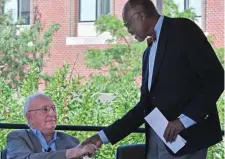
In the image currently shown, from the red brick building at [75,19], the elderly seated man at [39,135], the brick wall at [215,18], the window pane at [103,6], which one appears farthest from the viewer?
the window pane at [103,6]

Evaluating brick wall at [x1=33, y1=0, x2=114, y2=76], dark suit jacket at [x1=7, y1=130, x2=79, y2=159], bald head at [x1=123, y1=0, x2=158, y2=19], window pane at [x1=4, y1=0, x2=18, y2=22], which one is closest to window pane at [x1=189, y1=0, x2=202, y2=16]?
brick wall at [x1=33, y1=0, x2=114, y2=76]

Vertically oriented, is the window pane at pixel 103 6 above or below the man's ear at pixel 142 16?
above

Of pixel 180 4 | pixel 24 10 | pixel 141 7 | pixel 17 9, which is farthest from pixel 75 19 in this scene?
pixel 141 7

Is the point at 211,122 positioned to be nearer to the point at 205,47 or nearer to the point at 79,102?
the point at 205,47

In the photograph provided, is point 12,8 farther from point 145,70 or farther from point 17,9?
point 145,70

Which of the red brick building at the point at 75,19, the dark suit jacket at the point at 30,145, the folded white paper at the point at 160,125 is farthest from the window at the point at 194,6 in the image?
the folded white paper at the point at 160,125

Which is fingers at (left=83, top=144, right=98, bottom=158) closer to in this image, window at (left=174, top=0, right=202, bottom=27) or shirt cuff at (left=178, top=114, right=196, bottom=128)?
shirt cuff at (left=178, top=114, right=196, bottom=128)

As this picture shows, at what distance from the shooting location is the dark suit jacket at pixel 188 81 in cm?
219

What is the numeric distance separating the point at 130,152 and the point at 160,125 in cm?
48

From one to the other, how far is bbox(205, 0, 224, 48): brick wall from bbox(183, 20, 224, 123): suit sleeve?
6.04 m

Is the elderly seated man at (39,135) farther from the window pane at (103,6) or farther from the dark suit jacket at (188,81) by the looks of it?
the window pane at (103,6)

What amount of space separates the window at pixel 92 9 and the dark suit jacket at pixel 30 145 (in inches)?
250

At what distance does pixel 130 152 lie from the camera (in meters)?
2.70

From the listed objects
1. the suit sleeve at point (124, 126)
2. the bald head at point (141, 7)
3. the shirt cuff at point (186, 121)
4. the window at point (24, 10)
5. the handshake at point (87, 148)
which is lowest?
the handshake at point (87, 148)
